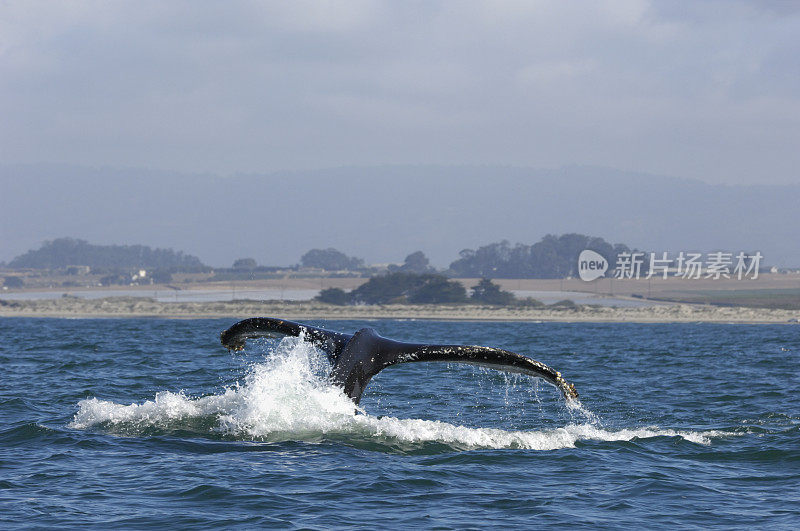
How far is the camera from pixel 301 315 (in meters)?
135

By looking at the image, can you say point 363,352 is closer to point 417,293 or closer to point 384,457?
point 384,457

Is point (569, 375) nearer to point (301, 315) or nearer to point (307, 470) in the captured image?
point (307, 470)

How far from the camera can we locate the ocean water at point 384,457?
9695 mm

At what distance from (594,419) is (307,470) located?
672cm

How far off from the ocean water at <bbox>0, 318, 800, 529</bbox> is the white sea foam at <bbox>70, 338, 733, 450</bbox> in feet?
0.11

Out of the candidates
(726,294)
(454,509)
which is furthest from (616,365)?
(726,294)

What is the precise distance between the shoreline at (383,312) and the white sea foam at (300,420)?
348ft

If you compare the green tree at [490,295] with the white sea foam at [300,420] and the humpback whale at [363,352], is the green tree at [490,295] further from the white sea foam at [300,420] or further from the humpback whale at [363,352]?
the humpback whale at [363,352]

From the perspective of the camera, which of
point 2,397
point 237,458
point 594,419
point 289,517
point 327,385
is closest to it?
point 289,517

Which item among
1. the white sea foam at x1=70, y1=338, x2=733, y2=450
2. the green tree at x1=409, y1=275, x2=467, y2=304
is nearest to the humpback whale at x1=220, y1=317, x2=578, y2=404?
the white sea foam at x1=70, y1=338, x2=733, y2=450

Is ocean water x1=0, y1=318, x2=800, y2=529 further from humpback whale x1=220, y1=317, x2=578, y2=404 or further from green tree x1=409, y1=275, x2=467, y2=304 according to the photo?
green tree x1=409, y1=275, x2=467, y2=304

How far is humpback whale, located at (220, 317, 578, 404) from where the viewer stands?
37.4ft

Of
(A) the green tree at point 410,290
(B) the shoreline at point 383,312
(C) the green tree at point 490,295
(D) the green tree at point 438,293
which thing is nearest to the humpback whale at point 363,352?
(B) the shoreline at point 383,312

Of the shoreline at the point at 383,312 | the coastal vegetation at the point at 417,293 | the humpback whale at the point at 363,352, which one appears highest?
the humpback whale at the point at 363,352
